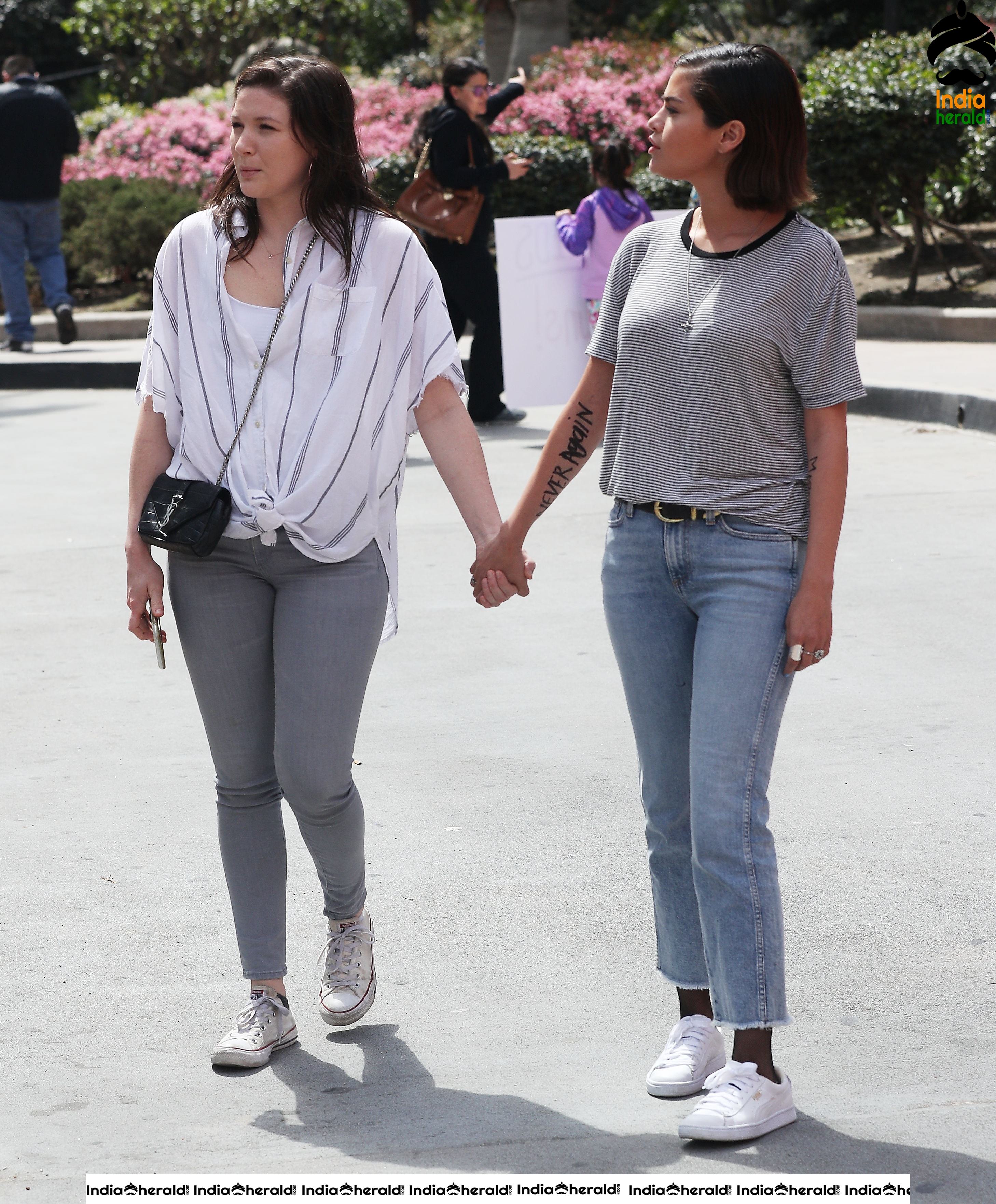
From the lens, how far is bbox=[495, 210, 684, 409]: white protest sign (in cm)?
1031

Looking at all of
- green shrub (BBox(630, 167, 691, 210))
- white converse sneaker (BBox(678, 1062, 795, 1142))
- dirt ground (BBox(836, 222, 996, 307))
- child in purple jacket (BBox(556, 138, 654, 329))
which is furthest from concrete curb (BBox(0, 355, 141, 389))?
white converse sneaker (BBox(678, 1062, 795, 1142))

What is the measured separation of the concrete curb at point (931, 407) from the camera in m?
10.2

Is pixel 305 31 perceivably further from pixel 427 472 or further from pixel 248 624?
pixel 248 624

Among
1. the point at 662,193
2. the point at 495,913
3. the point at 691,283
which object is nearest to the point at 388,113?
the point at 662,193

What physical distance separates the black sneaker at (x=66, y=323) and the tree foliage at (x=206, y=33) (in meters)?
13.2

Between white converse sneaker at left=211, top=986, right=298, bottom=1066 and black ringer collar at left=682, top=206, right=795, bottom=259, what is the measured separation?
5.33ft

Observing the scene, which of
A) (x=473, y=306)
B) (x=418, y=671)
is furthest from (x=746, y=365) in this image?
(x=473, y=306)

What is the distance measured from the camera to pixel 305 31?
28.8 m

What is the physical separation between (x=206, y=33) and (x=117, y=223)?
11553 millimetres

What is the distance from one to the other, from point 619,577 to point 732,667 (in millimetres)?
290

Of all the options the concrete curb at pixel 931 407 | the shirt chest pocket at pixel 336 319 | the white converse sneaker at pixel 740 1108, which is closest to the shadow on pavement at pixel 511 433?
the concrete curb at pixel 931 407

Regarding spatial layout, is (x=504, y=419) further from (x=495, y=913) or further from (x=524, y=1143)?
(x=524, y=1143)

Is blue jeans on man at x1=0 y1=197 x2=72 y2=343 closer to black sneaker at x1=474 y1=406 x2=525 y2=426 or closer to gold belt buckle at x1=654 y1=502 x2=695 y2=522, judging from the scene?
black sneaker at x1=474 y1=406 x2=525 y2=426

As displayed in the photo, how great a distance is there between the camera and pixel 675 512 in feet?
9.86
